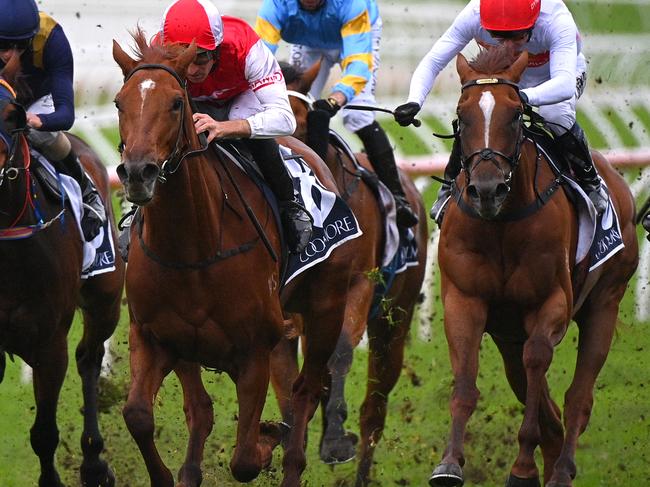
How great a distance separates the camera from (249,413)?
6004mm

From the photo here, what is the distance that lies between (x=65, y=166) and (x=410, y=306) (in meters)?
2.62

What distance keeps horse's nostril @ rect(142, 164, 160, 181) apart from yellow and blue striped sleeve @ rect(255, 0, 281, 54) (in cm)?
336

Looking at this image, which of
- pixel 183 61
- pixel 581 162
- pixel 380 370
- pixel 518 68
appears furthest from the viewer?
pixel 380 370

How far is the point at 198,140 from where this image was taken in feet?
19.0

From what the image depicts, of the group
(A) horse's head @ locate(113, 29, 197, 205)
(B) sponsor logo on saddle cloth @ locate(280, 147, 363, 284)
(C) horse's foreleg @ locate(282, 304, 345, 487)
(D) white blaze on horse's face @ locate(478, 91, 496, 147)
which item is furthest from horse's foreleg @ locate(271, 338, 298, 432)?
(A) horse's head @ locate(113, 29, 197, 205)

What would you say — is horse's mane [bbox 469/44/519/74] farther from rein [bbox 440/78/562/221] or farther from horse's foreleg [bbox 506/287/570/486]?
horse's foreleg [bbox 506/287/570/486]

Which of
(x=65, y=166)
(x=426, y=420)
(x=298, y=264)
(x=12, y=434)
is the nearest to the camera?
(x=298, y=264)

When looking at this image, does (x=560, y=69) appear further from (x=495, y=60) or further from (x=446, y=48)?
(x=446, y=48)

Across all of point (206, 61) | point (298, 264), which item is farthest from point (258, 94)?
point (298, 264)

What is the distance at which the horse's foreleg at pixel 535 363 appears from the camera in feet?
20.7

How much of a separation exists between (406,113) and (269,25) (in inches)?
79.0

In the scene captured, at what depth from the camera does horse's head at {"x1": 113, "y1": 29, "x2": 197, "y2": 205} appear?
16.9 feet

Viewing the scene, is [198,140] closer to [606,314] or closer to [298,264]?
[298,264]

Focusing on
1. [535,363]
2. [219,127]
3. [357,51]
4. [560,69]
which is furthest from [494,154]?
[357,51]
